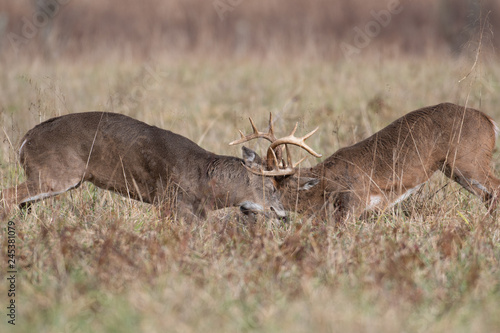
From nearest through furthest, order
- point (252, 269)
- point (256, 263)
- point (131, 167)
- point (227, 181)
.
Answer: point (252, 269) < point (256, 263) < point (131, 167) < point (227, 181)

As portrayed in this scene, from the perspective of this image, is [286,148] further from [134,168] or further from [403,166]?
[134,168]

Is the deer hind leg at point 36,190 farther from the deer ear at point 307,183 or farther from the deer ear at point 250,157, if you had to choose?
the deer ear at point 307,183

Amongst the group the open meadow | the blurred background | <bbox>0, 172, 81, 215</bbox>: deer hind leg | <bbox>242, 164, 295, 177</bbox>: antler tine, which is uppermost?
the blurred background

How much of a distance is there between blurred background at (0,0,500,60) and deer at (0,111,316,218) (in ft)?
32.6

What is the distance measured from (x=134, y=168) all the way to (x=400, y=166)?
2.40 meters

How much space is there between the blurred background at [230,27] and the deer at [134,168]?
32.6 ft

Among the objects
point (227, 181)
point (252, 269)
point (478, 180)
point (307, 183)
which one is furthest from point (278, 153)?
point (252, 269)

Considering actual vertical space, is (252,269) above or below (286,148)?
below

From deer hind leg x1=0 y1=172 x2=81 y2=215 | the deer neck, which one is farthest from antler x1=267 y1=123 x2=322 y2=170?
deer hind leg x1=0 y1=172 x2=81 y2=215

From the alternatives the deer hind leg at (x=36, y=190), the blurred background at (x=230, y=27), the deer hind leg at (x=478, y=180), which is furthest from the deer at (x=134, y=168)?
the blurred background at (x=230, y=27)

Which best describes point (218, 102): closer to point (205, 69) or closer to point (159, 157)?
point (205, 69)

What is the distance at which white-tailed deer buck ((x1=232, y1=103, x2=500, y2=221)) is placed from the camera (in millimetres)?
6656

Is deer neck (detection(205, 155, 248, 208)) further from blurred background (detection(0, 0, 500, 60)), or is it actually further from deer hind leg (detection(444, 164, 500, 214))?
blurred background (detection(0, 0, 500, 60))

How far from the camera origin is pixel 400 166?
6.79 m
